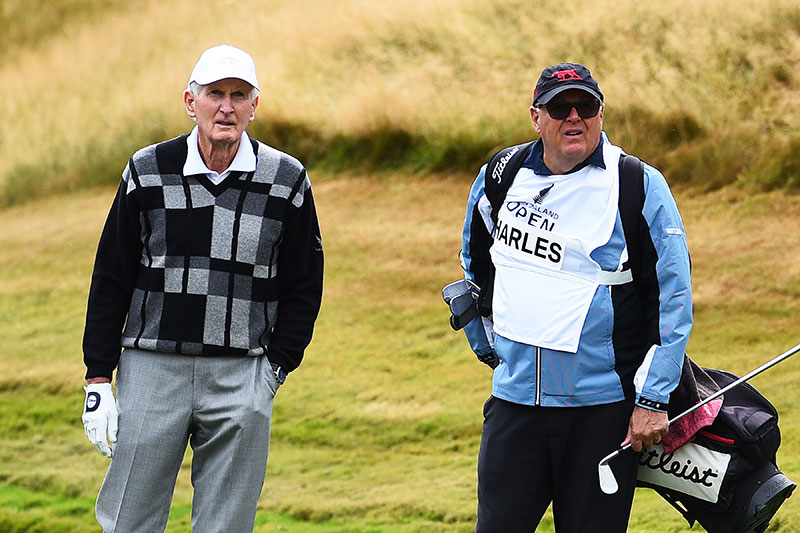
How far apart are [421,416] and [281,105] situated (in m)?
5.72

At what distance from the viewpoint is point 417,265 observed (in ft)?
31.0

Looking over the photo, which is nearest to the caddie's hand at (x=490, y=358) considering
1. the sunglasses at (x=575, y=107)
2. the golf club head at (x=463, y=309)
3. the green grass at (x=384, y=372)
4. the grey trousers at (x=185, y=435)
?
the golf club head at (x=463, y=309)

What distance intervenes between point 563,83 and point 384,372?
5.09 m

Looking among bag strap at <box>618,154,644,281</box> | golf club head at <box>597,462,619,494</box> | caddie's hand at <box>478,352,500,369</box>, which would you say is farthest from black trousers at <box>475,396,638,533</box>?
bag strap at <box>618,154,644,281</box>

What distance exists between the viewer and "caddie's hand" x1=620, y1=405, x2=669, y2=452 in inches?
126

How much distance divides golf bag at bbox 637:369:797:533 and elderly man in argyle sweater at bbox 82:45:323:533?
1.12 m

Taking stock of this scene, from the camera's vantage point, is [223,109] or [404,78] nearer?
[223,109]

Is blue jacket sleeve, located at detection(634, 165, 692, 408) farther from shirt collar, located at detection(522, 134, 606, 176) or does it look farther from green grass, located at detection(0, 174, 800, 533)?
green grass, located at detection(0, 174, 800, 533)

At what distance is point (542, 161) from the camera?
3.43m

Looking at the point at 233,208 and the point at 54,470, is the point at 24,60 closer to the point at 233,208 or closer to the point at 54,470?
the point at 54,470

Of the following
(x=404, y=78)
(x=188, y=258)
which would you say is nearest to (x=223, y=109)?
(x=188, y=258)

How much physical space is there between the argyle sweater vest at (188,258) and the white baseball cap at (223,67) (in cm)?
20

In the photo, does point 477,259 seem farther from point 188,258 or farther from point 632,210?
point 188,258

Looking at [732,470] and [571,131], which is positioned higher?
[571,131]
